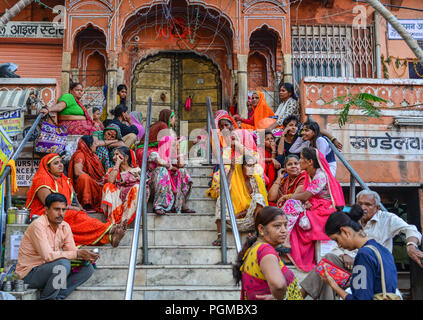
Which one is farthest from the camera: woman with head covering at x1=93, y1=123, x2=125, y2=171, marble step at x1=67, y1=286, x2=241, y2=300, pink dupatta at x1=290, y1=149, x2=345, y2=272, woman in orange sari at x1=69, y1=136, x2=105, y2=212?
woman with head covering at x1=93, y1=123, x2=125, y2=171

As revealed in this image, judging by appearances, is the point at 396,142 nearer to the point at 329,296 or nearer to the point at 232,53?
the point at 232,53

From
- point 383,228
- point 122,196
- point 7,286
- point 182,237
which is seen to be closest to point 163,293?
point 182,237

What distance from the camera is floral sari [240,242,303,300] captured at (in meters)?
3.28

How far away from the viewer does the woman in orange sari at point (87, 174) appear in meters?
6.71

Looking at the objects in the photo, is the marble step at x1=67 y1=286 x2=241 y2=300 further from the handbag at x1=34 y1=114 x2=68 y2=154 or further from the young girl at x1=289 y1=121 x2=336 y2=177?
the handbag at x1=34 y1=114 x2=68 y2=154

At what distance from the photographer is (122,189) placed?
634 centimetres

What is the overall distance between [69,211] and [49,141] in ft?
7.56

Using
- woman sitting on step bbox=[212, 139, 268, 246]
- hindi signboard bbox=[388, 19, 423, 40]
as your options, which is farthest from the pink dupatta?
hindi signboard bbox=[388, 19, 423, 40]

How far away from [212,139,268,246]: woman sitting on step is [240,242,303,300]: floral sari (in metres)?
2.30

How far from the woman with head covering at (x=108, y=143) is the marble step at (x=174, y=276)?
2.50 metres

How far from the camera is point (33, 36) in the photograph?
11523 mm

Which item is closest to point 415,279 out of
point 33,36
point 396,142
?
point 396,142

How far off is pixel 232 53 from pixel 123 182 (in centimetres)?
583

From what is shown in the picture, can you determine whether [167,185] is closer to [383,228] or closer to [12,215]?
[12,215]
